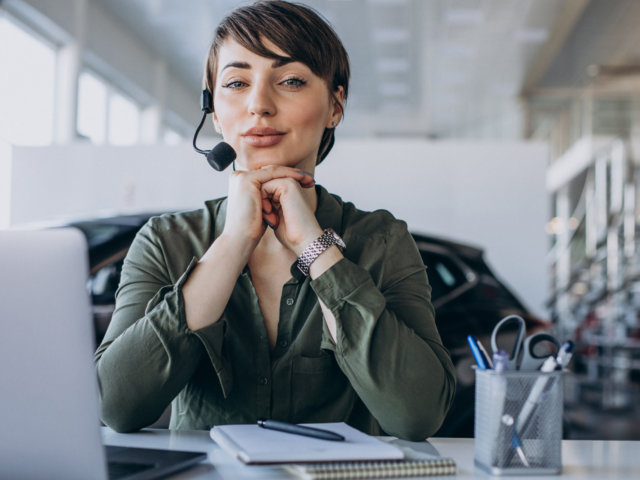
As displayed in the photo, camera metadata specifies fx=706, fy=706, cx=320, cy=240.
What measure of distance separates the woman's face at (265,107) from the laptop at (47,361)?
25.6 inches

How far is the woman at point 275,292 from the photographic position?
41.9 inches

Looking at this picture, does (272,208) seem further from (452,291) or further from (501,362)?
(452,291)

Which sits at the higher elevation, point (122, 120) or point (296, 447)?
point (122, 120)

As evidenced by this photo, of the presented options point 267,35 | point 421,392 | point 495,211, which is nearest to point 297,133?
point 267,35

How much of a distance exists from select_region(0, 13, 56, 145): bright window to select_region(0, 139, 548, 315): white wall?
2.76 m

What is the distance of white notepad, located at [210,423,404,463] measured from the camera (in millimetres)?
776

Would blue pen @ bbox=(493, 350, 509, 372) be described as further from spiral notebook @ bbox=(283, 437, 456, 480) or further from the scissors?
spiral notebook @ bbox=(283, 437, 456, 480)

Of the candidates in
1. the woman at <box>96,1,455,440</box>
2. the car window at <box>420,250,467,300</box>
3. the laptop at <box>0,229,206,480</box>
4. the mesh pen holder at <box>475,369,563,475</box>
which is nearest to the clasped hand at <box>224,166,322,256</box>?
the woman at <box>96,1,455,440</box>

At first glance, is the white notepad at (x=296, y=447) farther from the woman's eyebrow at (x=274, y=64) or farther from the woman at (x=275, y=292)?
the woman's eyebrow at (x=274, y=64)

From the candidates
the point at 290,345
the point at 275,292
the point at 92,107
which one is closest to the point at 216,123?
the point at 275,292

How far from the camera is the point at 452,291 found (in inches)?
104

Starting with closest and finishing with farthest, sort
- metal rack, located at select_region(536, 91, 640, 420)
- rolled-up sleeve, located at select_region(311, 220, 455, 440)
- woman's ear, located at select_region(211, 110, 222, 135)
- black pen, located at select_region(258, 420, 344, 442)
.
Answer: black pen, located at select_region(258, 420, 344, 442) → rolled-up sleeve, located at select_region(311, 220, 455, 440) → woman's ear, located at select_region(211, 110, 222, 135) → metal rack, located at select_region(536, 91, 640, 420)

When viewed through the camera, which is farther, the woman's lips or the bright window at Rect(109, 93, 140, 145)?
the bright window at Rect(109, 93, 140, 145)

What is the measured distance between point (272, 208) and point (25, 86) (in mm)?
7707
